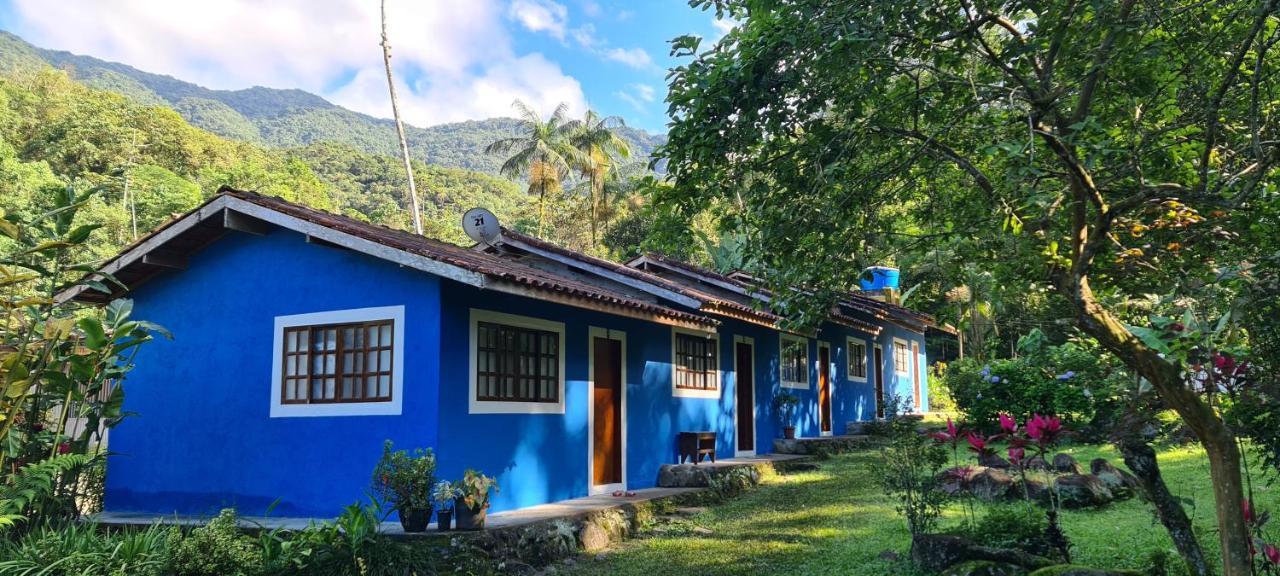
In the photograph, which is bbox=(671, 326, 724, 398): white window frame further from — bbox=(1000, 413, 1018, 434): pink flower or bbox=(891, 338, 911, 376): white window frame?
bbox=(891, 338, 911, 376): white window frame

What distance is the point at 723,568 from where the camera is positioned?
293 inches

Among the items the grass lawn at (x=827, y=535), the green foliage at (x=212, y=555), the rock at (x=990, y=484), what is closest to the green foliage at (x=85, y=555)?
the green foliage at (x=212, y=555)

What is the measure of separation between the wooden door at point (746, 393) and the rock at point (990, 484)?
548cm

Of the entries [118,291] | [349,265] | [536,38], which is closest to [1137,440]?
[349,265]

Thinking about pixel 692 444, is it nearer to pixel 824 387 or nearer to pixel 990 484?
pixel 990 484

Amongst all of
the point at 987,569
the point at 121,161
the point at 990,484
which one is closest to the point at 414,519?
the point at 987,569

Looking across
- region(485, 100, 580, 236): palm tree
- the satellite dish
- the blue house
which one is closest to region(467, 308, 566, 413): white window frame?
the blue house

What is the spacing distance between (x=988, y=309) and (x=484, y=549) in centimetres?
451

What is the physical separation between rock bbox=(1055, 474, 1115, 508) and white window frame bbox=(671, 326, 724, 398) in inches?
196

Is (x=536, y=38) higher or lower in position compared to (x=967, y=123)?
higher

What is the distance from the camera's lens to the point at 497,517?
859 centimetres

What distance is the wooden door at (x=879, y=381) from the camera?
70.9 ft

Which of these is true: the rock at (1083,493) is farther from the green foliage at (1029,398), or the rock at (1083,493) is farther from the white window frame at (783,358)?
the white window frame at (783,358)

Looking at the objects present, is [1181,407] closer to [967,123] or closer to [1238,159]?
[1238,159]
